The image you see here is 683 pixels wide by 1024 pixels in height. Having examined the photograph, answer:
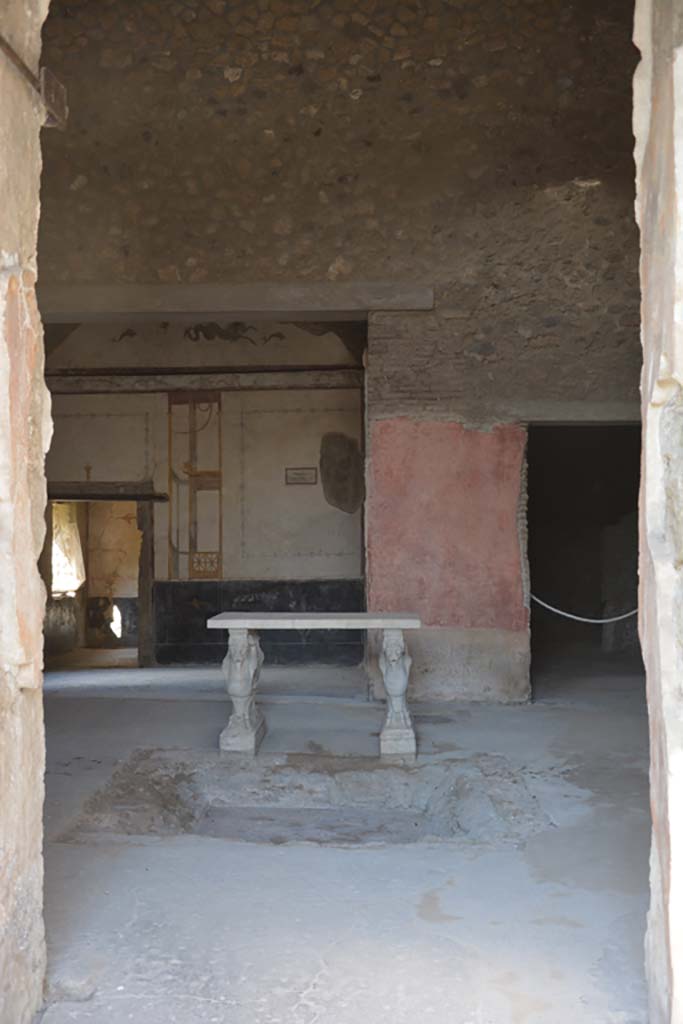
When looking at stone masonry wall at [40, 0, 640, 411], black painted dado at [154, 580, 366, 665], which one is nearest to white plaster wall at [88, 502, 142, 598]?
black painted dado at [154, 580, 366, 665]

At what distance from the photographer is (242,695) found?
239 inches

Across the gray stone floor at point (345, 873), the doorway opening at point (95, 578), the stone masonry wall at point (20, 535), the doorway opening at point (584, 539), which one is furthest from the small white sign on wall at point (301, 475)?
the stone masonry wall at point (20, 535)

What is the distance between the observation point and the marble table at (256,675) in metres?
5.89

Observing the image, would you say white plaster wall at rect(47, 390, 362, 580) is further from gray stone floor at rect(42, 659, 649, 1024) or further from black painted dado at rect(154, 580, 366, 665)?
gray stone floor at rect(42, 659, 649, 1024)

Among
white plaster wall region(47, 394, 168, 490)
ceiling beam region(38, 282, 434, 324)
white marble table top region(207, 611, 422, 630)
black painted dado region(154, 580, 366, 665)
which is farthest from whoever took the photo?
white plaster wall region(47, 394, 168, 490)

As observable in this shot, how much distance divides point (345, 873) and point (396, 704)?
7.02 feet

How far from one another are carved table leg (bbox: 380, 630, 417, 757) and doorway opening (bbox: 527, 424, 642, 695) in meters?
4.15

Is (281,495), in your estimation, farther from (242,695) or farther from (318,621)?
(242,695)

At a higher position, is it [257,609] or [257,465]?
[257,465]

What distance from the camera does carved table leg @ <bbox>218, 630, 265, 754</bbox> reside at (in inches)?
233

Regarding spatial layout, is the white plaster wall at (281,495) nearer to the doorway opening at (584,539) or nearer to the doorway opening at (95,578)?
the doorway opening at (584,539)

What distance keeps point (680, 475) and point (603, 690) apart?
6194 mm

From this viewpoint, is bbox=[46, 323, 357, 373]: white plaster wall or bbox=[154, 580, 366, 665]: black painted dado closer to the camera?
bbox=[154, 580, 366, 665]: black painted dado

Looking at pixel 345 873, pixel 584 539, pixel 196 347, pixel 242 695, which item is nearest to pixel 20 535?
pixel 345 873
